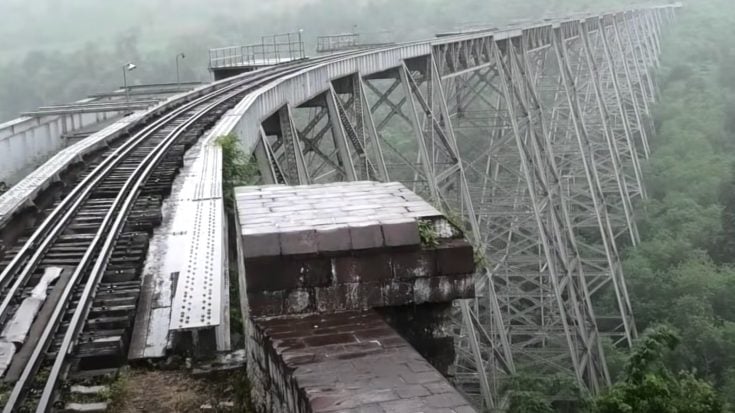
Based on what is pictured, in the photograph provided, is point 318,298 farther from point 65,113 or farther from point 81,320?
point 65,113

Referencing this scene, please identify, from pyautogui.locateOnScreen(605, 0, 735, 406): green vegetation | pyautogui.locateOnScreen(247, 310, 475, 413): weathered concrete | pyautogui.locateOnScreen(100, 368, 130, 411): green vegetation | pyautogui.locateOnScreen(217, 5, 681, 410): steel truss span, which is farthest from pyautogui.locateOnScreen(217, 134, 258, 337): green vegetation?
pyautogui.locateOnScreen(605, 0, 735, 406): green vegetation

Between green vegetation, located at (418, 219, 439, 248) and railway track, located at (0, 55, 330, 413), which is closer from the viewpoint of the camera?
green vegetation, located at (418, 219, 439, 248)

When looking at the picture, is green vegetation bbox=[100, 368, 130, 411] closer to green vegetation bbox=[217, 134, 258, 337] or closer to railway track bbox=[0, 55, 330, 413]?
railway track bbox=[0, 55, 330, 413]

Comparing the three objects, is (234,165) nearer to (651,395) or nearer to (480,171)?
(651,395)

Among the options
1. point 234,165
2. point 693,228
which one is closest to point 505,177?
point 693,228

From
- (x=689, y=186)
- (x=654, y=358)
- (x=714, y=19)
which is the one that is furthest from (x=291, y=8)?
(x=654, y=358)

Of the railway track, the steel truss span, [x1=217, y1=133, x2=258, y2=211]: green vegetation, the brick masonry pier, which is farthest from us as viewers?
the steel truss span

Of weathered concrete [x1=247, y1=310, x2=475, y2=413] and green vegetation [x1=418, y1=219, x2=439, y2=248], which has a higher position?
green vegetation [x1=418, y1=219, x2=439, y2=248]
